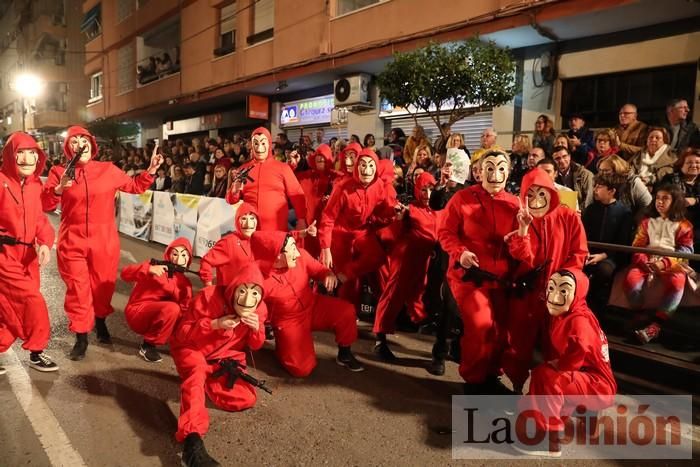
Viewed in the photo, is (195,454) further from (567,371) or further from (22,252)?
(22,252)

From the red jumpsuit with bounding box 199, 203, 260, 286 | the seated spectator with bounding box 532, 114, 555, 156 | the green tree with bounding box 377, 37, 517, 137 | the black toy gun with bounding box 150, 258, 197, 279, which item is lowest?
the black toy gun with bounding box 150, 258, 197, 279

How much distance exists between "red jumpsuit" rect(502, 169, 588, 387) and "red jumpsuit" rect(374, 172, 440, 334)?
4.63 feet

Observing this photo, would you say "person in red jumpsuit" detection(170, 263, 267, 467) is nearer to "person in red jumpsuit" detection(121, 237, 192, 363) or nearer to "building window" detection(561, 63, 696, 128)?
"person in red jumpsuit" detection(121, 237, 192, 363)

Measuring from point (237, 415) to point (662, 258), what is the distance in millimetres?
3699

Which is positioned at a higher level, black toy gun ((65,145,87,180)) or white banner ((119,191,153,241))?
black toy gun ((65,145,87,180))

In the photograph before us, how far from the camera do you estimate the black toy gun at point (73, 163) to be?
459 cm

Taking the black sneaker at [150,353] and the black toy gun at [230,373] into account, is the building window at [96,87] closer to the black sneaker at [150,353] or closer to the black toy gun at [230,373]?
the black sneaker at [150,353]

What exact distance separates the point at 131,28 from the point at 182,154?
44.0ft

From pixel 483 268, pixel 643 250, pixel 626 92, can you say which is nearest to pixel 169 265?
pixel 483 268

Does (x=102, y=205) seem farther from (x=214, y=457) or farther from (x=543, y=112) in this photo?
(x=543, y=112)

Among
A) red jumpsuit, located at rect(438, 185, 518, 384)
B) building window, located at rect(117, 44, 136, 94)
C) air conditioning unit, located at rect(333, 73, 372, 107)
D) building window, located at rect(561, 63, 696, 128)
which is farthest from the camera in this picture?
building window, located at rect(117, 44, 136, 94)

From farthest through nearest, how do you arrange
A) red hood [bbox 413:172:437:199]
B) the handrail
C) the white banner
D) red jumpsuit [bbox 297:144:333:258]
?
the white banner, red jumpsuit [bbox 297:144:333:258], red hood [bbox 413:172:437:199], the handrail

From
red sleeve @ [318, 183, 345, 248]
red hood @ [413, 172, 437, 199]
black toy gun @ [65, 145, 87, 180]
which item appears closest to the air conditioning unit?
red hood @ [413, 172, 437, 199]

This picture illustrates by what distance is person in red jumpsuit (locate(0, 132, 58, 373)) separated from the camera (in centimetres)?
421
